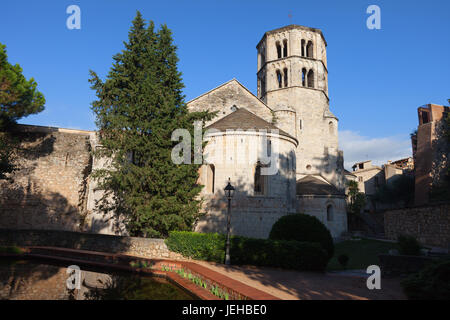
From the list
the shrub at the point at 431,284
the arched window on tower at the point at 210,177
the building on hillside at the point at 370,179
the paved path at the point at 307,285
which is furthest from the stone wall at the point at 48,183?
the building on hillside at the point at 370,179

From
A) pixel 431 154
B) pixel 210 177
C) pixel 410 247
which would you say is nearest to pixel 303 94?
pixel 210 177

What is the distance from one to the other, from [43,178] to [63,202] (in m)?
2.49

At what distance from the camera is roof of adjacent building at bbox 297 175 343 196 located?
83.8 ft

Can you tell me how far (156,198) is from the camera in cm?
1579

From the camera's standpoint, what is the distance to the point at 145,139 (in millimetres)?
16547

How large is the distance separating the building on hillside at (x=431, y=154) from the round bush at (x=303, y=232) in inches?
1080

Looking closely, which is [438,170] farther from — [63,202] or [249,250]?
[63,202]

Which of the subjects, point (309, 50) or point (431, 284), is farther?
point (309, 50)

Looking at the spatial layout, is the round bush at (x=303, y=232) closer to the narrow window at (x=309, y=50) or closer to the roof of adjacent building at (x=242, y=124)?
the roof of adjacent building at (x=242, y=124)

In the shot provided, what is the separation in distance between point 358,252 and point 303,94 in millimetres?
17201

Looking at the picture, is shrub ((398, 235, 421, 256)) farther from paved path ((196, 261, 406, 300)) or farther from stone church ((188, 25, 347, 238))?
stone church ((188, 25, 347, 238))

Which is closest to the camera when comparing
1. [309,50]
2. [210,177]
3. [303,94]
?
[210,177]

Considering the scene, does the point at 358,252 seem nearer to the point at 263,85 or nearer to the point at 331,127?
the point at 331,127
